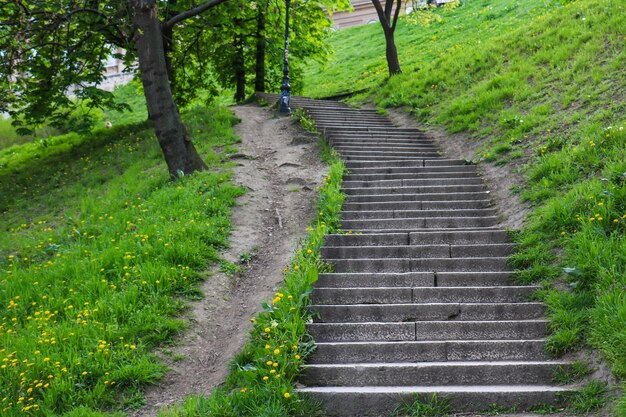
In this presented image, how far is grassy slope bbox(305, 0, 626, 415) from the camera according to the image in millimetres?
6266

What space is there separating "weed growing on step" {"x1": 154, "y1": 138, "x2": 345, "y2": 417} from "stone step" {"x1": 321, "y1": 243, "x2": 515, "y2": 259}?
0.93 metres

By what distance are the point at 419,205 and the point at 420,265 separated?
263cm

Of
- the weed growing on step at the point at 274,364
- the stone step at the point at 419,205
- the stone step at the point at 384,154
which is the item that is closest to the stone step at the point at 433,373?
the weed growing on step at the point at 274,364

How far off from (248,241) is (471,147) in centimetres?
661

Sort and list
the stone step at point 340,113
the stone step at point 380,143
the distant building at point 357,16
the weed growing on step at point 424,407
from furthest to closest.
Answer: the distant building at point 357,16 → the stone step at point 340,113 → the stone step at point 380,143 → the weed growing on step at point 424,407

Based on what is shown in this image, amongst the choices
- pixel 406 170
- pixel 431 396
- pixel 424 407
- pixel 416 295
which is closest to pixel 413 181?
pixel 406 170

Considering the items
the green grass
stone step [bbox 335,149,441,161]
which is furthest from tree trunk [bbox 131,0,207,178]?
the green grass

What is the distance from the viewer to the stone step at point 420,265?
799 centimetres

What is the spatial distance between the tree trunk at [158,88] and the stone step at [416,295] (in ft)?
17.8

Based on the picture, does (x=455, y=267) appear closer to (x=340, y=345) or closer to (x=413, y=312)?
(x=413, y=312)

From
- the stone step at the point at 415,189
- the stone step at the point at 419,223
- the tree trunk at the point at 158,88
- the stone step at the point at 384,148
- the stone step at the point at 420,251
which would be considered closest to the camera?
the stone step at the point at 420,251

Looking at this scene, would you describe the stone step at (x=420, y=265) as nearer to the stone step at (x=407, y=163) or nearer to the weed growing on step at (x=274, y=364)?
the weed growing on step at (x=274, y=364)

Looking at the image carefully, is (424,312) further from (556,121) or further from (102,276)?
(556,121)

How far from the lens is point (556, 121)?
1170 centimetres
